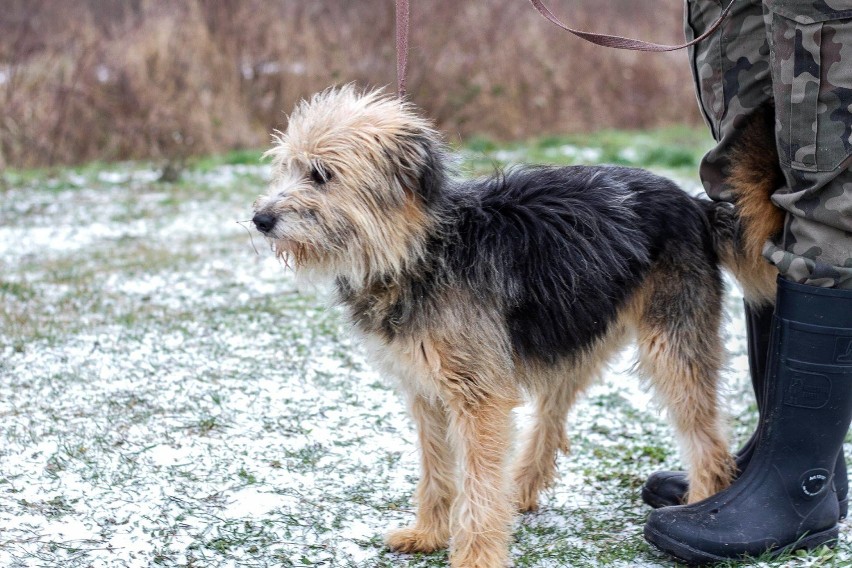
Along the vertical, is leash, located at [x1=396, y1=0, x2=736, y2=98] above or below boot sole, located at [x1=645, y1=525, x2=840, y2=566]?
above

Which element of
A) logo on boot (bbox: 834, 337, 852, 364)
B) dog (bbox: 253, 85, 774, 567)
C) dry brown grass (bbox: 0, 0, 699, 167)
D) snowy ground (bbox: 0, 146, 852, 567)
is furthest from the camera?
dry brown grass (bbox: 0, 0, 699, 167)

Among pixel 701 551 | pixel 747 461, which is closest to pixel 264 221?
pixel 701 551

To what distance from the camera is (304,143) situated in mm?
2883

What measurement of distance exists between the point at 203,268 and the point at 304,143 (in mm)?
3984

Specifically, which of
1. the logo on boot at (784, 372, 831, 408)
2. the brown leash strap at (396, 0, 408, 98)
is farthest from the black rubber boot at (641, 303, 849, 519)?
the brown leash strap at (396, 0, 408, 98)

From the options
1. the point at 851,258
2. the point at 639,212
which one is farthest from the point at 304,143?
the point at 851,258

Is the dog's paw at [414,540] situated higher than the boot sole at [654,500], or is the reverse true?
the boot sole at [654,500]

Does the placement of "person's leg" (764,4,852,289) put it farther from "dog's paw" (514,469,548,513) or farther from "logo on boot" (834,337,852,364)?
"dog's paw" (514,469,548,513)

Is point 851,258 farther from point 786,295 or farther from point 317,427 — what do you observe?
point 317,427

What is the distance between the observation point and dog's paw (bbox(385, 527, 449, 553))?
3154mm

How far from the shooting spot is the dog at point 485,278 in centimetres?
287

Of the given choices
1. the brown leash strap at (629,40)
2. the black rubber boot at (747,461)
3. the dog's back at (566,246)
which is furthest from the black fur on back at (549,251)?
the brown leash strap at (629,40)

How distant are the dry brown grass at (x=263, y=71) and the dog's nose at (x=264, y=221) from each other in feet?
27.4

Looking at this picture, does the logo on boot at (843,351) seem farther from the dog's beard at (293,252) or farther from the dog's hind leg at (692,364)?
the dog's beard at (293,252)
